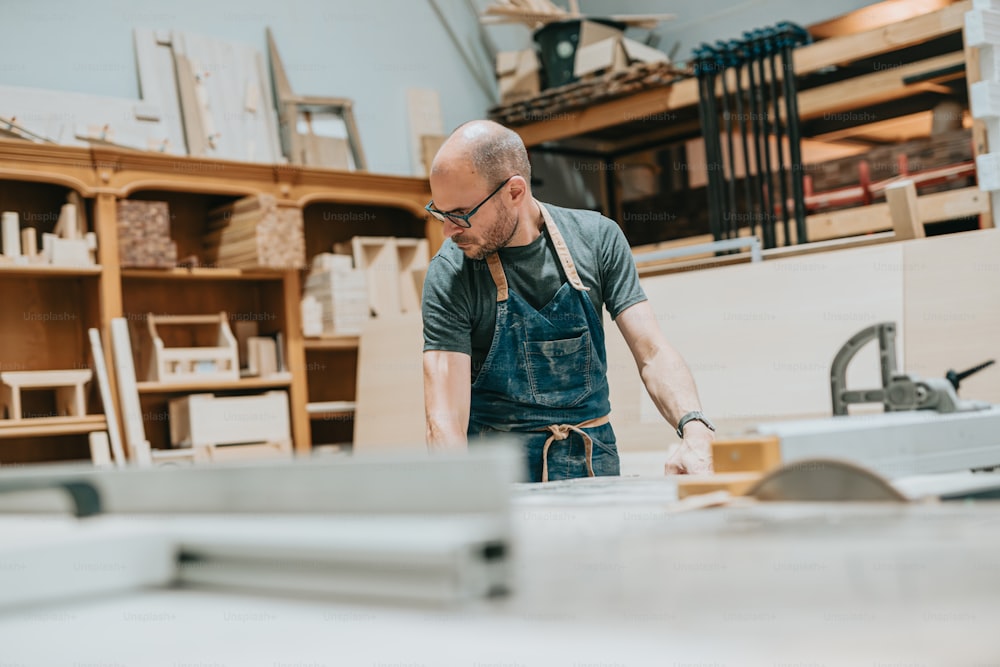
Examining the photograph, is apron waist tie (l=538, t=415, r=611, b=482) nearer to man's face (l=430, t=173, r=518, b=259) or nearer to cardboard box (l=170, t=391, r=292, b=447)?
man's face (l=430, t=173, r=518, b=259)

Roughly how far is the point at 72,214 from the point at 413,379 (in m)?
1.74

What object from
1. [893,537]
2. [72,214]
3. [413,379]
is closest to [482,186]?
[893,537]

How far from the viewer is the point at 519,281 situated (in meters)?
2.58

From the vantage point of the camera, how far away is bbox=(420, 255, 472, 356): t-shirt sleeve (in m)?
2.52

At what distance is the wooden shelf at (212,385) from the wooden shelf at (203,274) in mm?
529

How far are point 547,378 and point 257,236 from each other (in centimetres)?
296

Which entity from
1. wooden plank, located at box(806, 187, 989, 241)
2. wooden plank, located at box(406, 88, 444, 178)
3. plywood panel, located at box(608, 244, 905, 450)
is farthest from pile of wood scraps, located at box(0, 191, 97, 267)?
wooden plank, located at box(806, 187, 989, 241)

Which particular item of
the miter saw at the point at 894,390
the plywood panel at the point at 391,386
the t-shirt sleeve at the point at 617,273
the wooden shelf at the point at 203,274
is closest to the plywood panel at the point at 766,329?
the plywood panel at the point at 391,386

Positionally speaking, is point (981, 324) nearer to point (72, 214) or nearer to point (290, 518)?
point (290, 518)

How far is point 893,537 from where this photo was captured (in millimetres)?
781

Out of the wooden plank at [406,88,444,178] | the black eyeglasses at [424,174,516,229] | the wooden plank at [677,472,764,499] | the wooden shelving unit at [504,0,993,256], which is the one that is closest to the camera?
the wooden plank at [677,472,764,499]

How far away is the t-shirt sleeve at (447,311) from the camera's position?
2.52m

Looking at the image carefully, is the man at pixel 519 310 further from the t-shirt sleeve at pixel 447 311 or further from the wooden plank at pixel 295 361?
the wooden plank at pixel 295 361

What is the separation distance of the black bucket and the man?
3.74m
